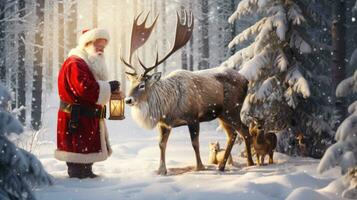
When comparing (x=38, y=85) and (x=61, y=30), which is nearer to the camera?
(x=38, y=85)

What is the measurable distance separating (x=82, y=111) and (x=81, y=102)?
0.14m

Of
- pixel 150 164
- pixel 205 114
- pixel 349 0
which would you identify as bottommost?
pixel 150 164

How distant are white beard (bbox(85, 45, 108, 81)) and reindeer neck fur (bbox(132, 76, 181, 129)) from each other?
0.76m

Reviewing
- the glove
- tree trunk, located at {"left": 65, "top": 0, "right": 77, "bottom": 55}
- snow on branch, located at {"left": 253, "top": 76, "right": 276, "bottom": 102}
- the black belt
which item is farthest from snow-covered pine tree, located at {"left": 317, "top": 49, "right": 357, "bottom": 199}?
tree trunk, located at {"left": 65, "top": 0, "right": 77, "bottom": 55}

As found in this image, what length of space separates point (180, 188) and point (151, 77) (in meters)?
2.17

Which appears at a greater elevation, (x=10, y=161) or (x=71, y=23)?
(x=71, y=23)

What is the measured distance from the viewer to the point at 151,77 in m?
7.79

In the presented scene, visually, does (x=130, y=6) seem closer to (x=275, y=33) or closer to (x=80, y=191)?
(x=275, y=33)

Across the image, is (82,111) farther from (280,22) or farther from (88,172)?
(280,22)

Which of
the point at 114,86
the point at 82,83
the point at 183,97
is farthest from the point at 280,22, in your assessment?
the point at 82,83

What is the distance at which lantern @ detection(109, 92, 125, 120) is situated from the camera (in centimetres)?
767

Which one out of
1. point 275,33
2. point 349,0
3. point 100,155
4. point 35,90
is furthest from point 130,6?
point 100,155

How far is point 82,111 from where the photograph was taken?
24.1 feet

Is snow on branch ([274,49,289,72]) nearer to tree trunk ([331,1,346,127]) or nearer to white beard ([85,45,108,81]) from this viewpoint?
tree trunk ([331,1,346,127])
